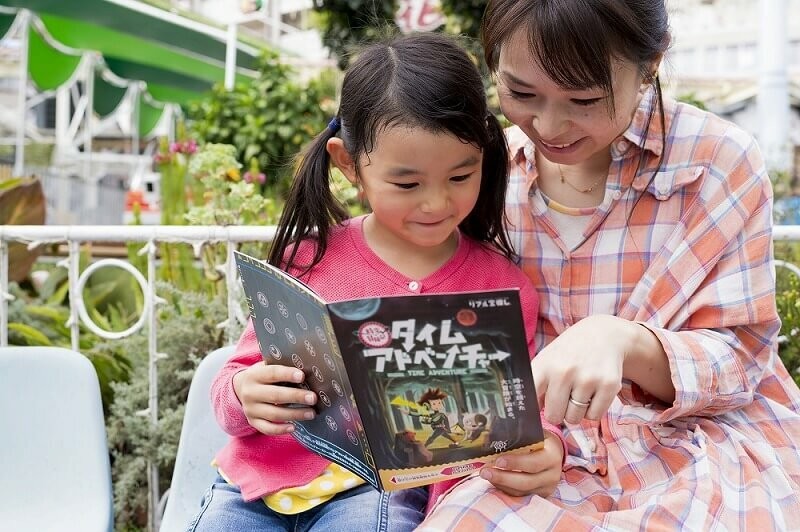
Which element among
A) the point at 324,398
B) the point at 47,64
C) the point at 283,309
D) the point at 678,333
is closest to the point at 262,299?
the point at 283,309

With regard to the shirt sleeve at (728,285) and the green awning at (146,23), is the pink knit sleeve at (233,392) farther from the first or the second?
the green awning at (146,23)

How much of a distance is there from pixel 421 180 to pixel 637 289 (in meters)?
0.44

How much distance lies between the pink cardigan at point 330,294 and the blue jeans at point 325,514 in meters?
0.03

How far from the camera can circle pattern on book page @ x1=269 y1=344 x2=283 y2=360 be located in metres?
1.38

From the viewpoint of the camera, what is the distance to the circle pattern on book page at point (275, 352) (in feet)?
4.54

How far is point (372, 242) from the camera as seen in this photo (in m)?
1.71

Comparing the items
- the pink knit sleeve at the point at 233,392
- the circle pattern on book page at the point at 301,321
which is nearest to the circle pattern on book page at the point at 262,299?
the circle pattern on book page at the point at 301,321

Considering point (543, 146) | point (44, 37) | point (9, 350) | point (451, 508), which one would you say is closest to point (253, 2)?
point (44, 37)

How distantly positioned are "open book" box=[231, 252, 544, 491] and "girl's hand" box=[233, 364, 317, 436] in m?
0.07

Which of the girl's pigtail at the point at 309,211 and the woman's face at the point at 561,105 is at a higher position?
the woman's face at the point at 561,105

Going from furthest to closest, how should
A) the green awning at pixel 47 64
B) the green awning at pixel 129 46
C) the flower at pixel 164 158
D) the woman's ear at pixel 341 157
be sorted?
the green awning at pixel 47 64, the green awning at pixel 129 46, the flower at pixel 164 158, the woman's ear at pixel 341 157

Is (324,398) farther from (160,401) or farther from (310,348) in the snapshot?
(160,401)

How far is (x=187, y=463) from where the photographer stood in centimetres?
191

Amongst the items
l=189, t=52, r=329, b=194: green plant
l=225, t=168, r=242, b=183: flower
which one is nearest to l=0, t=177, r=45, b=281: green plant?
l=225, t=168, r=242, b=183: flower
